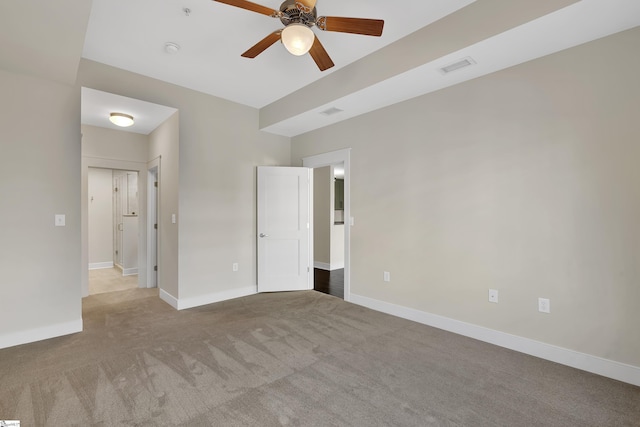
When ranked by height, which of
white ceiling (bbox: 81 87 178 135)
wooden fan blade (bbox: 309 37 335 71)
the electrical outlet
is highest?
white ceiling (bbox: 81 87 178 135)

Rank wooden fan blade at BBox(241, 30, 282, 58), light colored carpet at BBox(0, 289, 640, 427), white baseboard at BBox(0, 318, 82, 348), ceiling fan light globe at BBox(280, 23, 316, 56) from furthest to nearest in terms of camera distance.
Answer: white baseboard at BBox(0, 318, 82, 348) → wooden fan blade at BBox(241, 30, 282, 58) → ceiling fan light globe at BBox(280, 23, 316, 56) → light colored carpet at BBox(0, 289, 640, 427)

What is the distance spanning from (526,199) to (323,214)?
14.6ft

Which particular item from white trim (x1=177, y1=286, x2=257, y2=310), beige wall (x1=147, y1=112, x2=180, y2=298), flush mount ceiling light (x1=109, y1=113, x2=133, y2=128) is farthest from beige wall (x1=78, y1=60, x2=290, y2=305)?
flush mount ceiling light (x1=109, y1=113, x2=133, y2=128)

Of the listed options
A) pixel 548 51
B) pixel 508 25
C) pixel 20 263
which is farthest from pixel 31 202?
pixel 548 51

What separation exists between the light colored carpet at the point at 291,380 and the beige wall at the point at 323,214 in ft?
11.0

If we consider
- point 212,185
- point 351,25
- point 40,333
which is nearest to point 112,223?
point 212,185

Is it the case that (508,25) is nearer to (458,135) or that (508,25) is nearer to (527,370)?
Result: (458,135)

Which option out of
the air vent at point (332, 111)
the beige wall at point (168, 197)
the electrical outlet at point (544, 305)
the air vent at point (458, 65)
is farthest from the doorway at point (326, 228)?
the electrical outlet at point (544, 305)

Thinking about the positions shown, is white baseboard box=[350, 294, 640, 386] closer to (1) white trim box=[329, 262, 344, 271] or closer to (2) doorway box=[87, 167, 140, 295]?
(1) white trim box=[329, 262, 344, 271]

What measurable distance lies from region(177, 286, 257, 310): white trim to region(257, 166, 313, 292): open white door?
8.7 inches

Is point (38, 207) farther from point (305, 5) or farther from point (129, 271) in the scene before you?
point (129, 271)

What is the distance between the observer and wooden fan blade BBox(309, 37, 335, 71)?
2318 millimetres

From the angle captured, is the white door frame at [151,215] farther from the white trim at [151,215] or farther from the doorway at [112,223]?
the doorway at [112,223]

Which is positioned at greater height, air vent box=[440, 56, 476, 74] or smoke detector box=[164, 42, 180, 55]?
smoke detector box=[164, 42, 180, 55]
